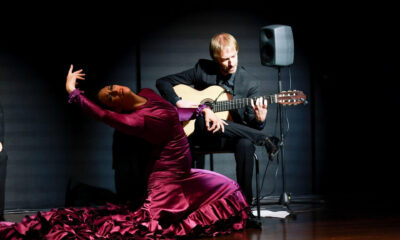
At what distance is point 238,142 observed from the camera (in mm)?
4176

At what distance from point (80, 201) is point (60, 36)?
4.85 ft

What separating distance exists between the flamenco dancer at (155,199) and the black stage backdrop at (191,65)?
49.1 inches

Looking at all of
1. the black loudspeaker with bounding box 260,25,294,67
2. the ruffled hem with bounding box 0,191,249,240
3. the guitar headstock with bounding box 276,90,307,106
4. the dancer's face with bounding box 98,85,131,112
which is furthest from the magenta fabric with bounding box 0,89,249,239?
the black loudspeaker with bounding box 260,25,294,67

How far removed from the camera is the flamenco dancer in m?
3.47

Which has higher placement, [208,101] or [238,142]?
[208,101]

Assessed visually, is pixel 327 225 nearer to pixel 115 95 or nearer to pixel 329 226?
pixel 329 226

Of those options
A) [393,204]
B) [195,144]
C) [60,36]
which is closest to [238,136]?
[195,144]

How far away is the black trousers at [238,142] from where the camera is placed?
4.12 meters

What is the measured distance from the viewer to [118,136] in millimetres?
4996

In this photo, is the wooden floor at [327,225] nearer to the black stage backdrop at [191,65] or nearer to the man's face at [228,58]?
the black stage backdrop at [191,65]

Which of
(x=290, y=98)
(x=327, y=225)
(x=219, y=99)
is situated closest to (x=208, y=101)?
(x=219, y=99)

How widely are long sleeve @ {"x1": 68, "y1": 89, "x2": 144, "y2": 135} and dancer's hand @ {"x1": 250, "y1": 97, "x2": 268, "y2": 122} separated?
3.59ft

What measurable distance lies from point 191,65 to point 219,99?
2.50 ft

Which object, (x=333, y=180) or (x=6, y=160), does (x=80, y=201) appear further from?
(x=333, y=180)
